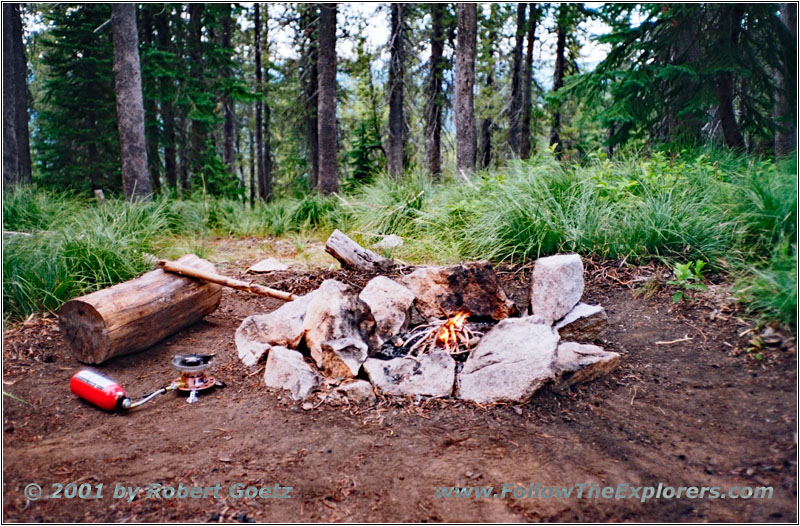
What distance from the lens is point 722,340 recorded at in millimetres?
3145

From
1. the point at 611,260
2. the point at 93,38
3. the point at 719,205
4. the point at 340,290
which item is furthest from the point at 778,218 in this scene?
the point at 93,38

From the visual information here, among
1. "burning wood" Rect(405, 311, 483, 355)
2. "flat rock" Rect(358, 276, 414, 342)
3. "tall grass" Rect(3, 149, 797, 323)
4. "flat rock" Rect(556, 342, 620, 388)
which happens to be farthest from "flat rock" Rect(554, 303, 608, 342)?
"flat rock" Rect(358, 276, 414, 342)

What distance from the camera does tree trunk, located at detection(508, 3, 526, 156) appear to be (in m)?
13.1

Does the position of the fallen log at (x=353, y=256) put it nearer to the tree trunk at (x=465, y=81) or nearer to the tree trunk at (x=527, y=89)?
the tree trunk at (x=465, y=81)

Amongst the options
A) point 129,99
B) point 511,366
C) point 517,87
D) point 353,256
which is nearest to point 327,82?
point 129,99

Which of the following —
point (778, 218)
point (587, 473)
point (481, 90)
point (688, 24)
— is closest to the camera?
point (587, 473)

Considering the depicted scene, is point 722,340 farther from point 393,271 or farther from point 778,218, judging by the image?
point 393,271

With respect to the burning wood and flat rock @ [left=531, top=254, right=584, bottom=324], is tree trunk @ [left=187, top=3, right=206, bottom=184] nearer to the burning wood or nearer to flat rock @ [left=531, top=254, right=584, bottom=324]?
the burning wood

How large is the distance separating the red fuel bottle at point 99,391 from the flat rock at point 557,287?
283cm

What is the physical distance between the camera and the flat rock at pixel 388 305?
3689 millimetres

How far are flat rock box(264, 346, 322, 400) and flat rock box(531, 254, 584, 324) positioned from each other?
1.71 m

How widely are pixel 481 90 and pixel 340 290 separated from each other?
12.5 m

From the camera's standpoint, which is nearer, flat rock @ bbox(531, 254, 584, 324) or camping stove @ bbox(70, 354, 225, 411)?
camping stove @ bbox(70, 354, 225, 411)

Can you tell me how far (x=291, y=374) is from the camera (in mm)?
3229
